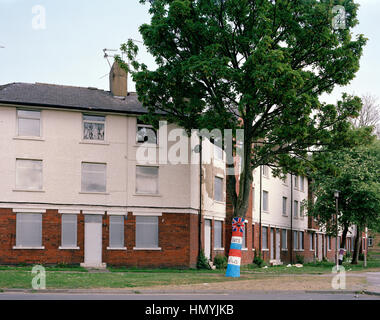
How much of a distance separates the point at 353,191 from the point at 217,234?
13.1 meters

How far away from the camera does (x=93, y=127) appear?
108ft

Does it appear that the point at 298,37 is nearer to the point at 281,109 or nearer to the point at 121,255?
the point at 281,109

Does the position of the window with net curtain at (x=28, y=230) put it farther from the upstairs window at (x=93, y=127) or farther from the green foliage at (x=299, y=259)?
the green foliage at (x=299, y=259)

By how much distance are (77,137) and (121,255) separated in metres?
7.39

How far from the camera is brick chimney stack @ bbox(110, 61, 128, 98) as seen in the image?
3528 centimetres

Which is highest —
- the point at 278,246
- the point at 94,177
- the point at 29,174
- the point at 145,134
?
the point at 145,134

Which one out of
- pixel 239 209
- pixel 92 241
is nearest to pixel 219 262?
pixel 92 241

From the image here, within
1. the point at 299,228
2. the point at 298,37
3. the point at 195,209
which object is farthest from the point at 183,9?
the point at 299,228

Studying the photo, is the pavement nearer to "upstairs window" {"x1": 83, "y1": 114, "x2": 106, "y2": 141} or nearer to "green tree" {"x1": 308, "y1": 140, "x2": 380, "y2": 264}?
"upstairs window" {"x1": 83, "y1": 114, "x2": 106, "y2": 141}

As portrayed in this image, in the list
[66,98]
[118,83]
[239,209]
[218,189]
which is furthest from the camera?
[218,189]

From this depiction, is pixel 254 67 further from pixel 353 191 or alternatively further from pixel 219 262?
pixel 353 191

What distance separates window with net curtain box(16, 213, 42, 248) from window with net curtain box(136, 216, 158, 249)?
5.67m

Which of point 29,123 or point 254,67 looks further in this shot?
point 29,123

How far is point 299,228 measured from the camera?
55.8m
